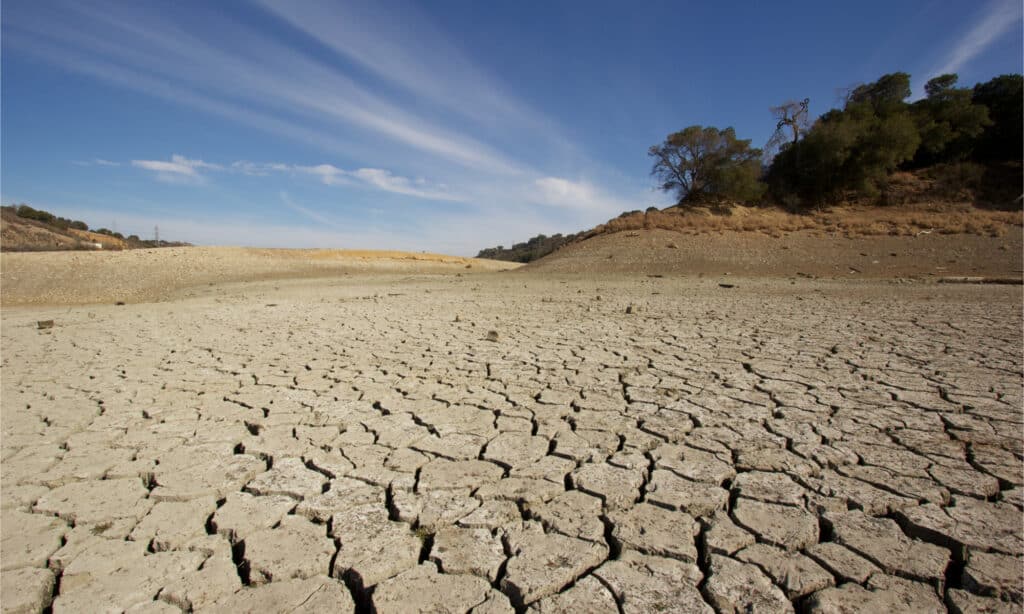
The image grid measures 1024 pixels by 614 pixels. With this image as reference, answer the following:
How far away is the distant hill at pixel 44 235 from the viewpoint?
1986 cm

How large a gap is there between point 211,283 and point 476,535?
51.6 feet

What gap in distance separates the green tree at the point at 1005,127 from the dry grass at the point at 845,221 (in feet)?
24.2

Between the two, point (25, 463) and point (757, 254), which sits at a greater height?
point (757, 254)

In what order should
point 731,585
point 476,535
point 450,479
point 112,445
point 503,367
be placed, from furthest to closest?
point 503,367 → point 112,445 → point 450,479 → point 476,535 → point 731,585

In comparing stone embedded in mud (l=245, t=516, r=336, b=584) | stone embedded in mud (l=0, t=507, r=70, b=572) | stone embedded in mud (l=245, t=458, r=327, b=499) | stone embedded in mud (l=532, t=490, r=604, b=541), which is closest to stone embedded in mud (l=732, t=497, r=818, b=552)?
stone embedded in mud (l=532, t=490, r=604, b=541)

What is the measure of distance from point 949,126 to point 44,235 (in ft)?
158

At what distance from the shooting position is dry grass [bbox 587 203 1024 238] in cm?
1438

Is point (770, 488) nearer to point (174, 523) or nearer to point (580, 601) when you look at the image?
point (580, 601)

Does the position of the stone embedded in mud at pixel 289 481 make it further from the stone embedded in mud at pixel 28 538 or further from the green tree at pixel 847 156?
the green tree at pixel 847 156

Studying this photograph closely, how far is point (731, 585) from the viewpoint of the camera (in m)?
1.37

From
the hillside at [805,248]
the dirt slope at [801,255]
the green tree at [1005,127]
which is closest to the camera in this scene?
the dirt slope at [801,255]

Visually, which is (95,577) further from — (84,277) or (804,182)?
(804,182)

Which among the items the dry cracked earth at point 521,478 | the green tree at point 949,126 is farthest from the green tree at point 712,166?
the dry cracked earth at point 521,478

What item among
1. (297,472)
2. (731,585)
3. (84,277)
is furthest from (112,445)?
(84,277)
